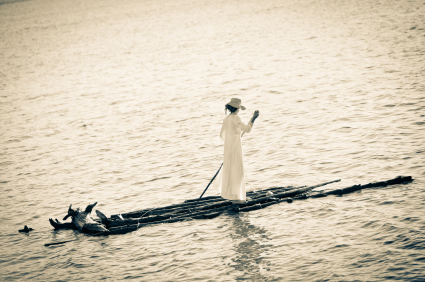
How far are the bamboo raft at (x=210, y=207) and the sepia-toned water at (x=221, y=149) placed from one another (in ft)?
0.72

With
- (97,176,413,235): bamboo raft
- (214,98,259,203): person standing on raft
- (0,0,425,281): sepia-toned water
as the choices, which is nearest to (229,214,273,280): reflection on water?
(0,0,425,281): sepia-toned water

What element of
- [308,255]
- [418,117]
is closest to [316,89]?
[418,117]

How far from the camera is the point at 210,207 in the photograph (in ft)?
35.9

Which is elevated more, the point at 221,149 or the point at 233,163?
the point at 221,149

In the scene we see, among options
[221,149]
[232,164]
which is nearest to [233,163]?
[232,164]

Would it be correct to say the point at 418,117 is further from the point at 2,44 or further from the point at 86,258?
the point at 2,44

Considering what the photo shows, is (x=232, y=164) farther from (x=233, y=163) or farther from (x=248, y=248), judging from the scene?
(x=248, y=248)

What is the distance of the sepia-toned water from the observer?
30.5 feet

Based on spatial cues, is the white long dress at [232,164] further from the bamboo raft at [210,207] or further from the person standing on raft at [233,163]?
the bamboo raft at [210,207]

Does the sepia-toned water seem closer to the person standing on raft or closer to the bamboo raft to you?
the bamboo raft

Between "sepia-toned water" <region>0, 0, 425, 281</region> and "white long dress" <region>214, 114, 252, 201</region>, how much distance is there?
1.87ft

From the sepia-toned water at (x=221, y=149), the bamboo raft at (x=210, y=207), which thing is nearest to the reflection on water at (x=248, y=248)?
the sepia-toned water at (x=221, y=149)

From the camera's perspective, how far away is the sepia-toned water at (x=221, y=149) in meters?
9.29

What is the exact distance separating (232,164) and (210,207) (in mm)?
1086
